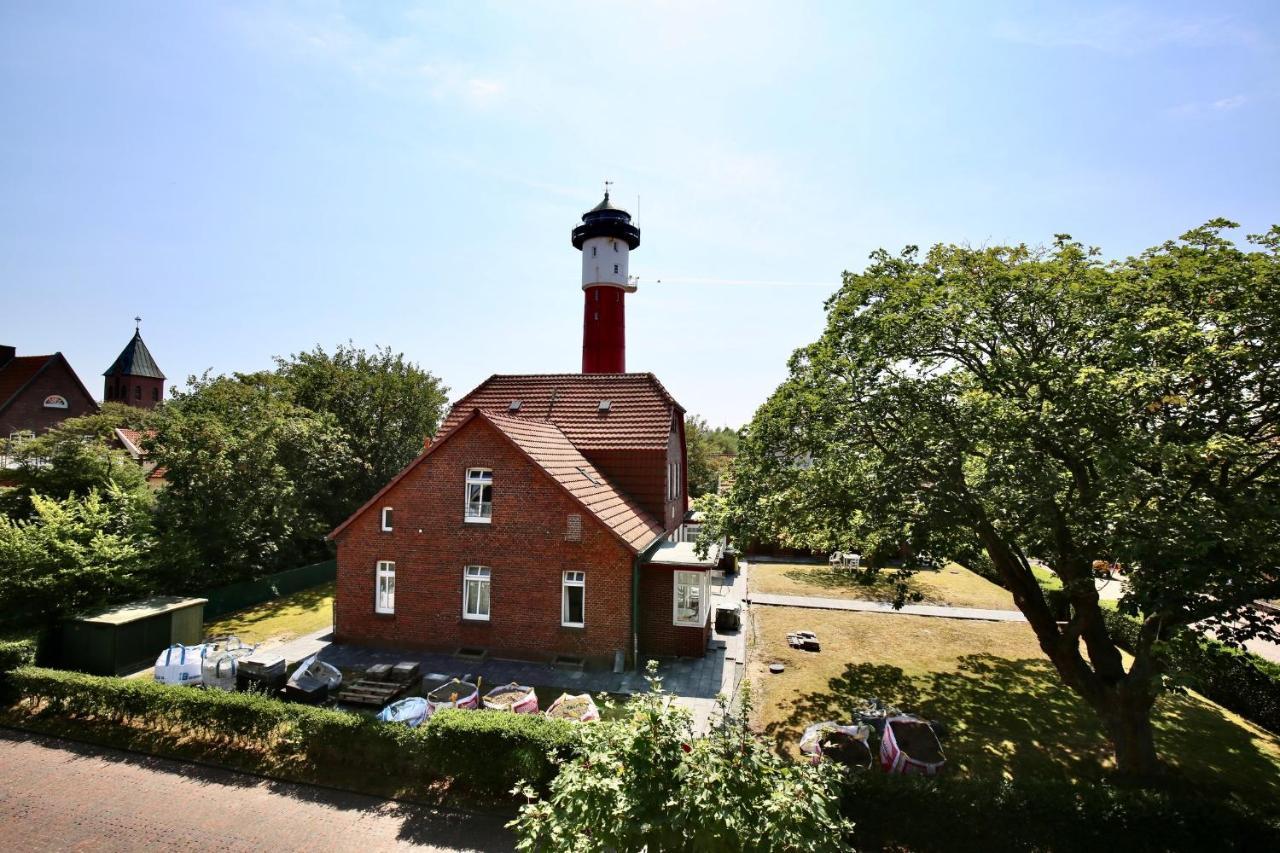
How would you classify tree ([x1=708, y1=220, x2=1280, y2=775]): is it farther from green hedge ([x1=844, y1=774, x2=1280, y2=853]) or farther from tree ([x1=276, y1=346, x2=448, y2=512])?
tree ([x1=276, y1=346, x2=448, y2=512])

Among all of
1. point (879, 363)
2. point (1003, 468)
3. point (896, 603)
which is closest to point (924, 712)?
point (896, 603)

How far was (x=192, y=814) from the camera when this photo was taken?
928 cm

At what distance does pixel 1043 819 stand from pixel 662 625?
31.5 ft

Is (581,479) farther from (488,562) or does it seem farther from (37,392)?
(37,392)

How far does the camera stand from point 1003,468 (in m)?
8.98

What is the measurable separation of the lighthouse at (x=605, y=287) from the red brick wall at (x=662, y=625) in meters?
13.7

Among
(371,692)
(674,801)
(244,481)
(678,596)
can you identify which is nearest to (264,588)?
(244,481)

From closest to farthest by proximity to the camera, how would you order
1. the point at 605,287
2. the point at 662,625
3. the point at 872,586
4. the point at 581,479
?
the point at 662,625
the point at 581,479
the point at 872,586
the point at 605,287

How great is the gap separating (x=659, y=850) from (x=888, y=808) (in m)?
4.04

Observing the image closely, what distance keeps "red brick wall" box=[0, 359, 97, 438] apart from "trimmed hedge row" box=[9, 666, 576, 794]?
3789cm

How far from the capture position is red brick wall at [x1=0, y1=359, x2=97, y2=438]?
130ft

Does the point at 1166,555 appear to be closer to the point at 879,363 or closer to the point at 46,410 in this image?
the point at 879,363

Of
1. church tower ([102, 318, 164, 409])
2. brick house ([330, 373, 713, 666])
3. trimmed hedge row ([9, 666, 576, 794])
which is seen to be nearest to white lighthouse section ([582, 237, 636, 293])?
brick house ([330, 373, 713, 666])

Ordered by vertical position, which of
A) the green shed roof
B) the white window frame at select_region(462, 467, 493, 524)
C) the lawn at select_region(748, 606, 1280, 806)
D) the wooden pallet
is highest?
the white window frame at select_region(462, 467, 493, 524)
